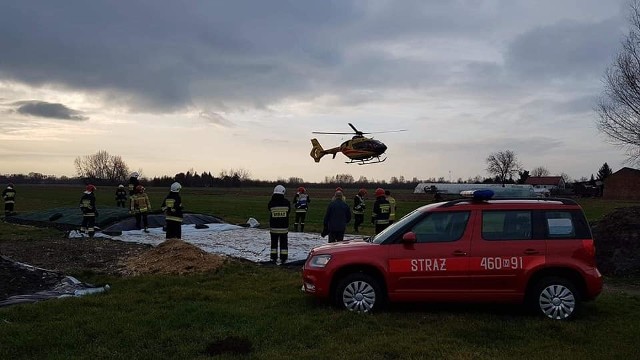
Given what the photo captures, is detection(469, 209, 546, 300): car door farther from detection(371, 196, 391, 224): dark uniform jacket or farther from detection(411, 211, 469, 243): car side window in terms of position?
detection(371, 196, 391, 224): dark uniform jacket

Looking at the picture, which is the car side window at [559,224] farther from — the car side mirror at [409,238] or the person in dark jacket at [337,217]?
the person in dark jacket at [337,217]

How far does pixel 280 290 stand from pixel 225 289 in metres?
0.98

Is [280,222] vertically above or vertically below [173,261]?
above

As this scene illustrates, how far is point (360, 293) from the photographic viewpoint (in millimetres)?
8047

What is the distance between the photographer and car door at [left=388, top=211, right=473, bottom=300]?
7910 mm

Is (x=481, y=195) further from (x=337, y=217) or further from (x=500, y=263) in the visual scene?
(x=337, y=217)

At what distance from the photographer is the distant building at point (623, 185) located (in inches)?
3243

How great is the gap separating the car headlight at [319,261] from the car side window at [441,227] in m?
1.32

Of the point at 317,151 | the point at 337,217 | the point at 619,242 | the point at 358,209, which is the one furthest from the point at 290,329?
the point at 317,151

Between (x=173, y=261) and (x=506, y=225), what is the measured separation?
23.5ft

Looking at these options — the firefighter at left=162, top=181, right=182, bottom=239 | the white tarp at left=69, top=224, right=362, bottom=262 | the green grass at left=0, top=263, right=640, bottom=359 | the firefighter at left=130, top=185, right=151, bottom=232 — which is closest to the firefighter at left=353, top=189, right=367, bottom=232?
the white tarp at left=69, top=224, right=362, bottom=262

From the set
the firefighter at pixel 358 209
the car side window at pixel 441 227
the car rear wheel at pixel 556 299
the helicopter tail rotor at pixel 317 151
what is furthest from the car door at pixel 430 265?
the helicopter tail rotor at pixel 317 151

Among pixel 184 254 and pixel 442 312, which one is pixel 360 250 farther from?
pixel 184 254

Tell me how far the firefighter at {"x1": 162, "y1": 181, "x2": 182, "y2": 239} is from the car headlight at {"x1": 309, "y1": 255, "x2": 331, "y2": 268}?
8.08 metres
